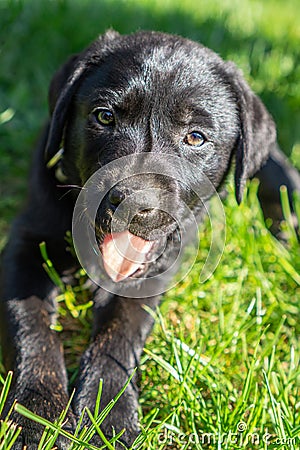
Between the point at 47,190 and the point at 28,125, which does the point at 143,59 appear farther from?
the point at 28,125

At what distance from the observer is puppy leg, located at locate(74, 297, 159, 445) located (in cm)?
222

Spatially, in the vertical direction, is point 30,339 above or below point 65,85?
below

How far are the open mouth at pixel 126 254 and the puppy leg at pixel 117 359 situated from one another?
18 cm

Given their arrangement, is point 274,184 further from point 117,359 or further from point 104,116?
point 117,359

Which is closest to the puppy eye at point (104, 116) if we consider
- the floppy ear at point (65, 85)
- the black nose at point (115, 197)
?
the floppy ear at point (65, 85)

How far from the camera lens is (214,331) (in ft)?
8.89

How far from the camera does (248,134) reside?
9.12ft

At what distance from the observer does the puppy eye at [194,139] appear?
2.56 metres

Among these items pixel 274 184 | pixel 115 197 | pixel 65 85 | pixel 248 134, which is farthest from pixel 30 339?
pixel 274 184

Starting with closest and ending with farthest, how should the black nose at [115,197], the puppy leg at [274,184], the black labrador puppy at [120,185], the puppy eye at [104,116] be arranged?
1. the black nose at [115,197]
2. the black labrador puppy at [120,185]
3. the puppy eye at [104,116]
4. the puppy leg at [274,184]

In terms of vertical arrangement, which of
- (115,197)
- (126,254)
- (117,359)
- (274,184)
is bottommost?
(117,359)

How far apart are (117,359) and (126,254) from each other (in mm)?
399

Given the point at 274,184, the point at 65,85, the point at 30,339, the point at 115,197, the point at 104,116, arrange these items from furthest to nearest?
the point at 274,184, the point at 65,85, the point at 104,116, the point at 30,339, the point at 115,197

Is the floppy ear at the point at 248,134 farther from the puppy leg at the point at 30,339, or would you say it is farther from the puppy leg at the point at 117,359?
the puppy leg at the point at 30,339
